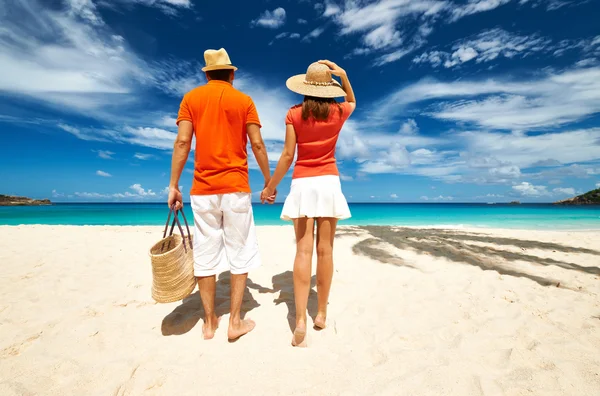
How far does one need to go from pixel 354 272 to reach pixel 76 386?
356 centimetres

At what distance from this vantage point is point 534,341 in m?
2.46

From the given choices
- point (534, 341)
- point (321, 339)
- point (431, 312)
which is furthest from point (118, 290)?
point (534, 341)

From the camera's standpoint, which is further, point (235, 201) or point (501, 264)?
point (501, 264)

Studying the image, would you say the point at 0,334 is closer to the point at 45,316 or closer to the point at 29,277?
the point at 45,316

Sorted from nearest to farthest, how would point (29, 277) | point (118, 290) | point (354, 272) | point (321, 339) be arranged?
point (321, 339)
point (118, 290)
point (29, 277)
point (354, 272)

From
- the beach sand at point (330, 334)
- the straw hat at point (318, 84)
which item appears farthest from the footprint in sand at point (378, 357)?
the straw hat at point (318, 84)

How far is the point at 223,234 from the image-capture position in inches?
106

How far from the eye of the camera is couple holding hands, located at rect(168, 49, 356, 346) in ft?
8.26

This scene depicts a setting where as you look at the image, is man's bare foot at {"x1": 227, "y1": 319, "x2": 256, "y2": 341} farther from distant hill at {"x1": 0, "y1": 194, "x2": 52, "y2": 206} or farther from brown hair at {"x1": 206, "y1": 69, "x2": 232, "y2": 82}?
distant hill at {"x1": 0, "y1": 194, "x2": 52, "y2": 206}

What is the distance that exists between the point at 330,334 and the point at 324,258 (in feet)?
2.45

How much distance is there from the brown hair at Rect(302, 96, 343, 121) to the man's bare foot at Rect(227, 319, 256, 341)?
2126 mm

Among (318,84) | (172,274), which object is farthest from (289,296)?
(318,84)

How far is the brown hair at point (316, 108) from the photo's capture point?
255 centimetres

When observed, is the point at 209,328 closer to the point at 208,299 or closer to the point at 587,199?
the point at 208,299
